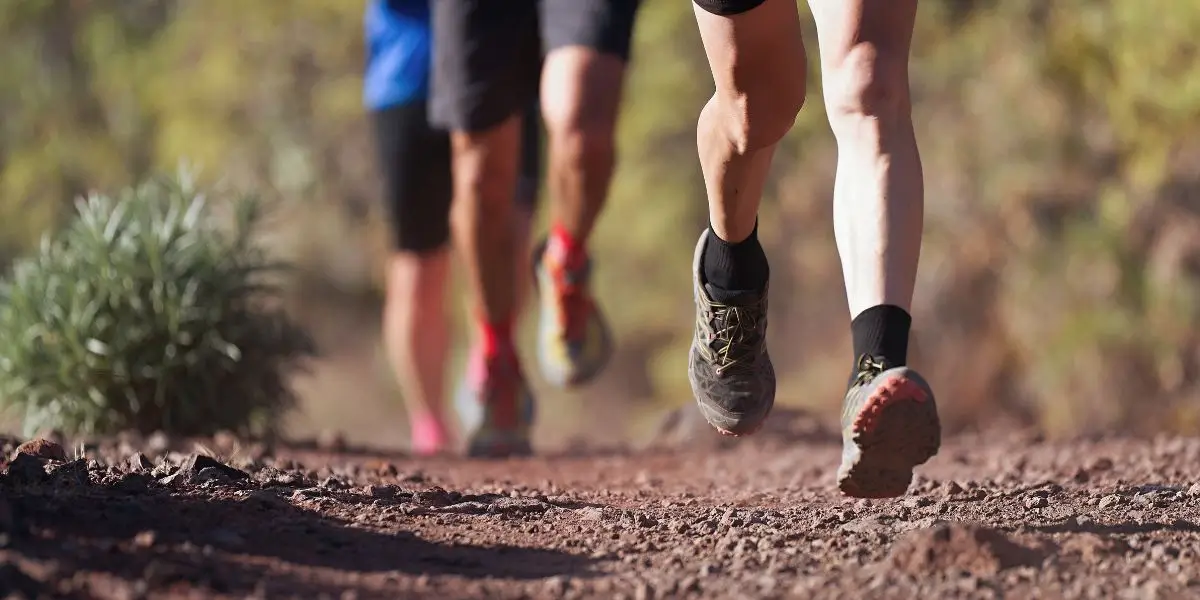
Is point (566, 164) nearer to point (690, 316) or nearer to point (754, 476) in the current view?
point (754, 476)

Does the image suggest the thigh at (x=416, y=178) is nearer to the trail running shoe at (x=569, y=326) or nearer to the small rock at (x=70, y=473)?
the trail running shoe at (x=569, y=326)

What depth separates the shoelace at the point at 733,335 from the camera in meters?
2.70

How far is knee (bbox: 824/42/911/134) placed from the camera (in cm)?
231

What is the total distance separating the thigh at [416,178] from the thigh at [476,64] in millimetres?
827

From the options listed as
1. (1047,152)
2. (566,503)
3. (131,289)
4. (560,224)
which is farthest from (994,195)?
(566,503)

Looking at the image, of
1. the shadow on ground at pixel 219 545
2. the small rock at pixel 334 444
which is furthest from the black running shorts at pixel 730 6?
the small rock at pixel 334 444

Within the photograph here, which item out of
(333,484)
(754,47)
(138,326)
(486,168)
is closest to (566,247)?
(486,168)

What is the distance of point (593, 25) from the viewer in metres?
3.91

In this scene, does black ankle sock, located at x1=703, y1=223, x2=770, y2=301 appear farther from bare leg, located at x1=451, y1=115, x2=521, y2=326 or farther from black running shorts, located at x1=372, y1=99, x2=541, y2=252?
black running shorts, located at x1=372, y1=99, x2=541, y2=252

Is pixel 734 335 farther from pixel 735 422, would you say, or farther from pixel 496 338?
pixel 496 338

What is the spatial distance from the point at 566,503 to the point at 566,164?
5.21 feet

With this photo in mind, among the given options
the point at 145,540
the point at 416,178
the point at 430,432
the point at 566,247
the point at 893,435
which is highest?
the point at 416,178

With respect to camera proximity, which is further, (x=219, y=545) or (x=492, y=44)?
(x=492, y=44)

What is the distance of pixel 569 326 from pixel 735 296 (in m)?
1.67
